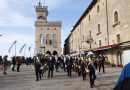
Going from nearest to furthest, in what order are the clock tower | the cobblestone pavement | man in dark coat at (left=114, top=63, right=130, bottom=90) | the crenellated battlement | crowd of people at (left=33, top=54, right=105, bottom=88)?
man in dark coat at (left=114, top=63, right=130, bottom=90) < the cobblestone pavement < crowd of people at (left=33, top=54, right=105, bottom=88) < the crenellated battlement < the clock tower

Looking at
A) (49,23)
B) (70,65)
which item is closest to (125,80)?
(70,65)

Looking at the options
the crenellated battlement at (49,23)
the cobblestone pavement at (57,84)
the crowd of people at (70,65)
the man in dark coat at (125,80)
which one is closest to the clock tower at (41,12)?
the crenellated battlement at (49,23)

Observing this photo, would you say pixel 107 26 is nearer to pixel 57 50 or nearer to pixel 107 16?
pixel 107 16

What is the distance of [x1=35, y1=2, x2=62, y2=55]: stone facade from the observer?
326 ft

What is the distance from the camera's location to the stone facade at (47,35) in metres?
99.5

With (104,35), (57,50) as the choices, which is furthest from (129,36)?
(57,50)

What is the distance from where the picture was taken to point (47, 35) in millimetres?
101938

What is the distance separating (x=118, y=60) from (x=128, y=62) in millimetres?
29993

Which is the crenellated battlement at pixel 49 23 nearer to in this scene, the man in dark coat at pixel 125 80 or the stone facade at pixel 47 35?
the stone facade at pixel 47 35

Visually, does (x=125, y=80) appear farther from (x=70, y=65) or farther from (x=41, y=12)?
A: (x=41, y=12)

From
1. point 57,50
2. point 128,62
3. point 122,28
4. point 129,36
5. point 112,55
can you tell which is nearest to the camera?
point 128,62

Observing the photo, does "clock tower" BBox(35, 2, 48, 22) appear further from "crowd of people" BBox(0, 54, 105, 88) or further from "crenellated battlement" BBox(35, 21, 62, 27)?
"crowd of people" BBox(0, 54, 105, 88)

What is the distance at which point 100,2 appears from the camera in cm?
4112

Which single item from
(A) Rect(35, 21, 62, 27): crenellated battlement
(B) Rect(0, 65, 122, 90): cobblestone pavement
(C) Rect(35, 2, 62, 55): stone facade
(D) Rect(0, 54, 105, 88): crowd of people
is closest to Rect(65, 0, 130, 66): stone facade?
(D) Rect(0, 54, 105, 88): crowd of people
